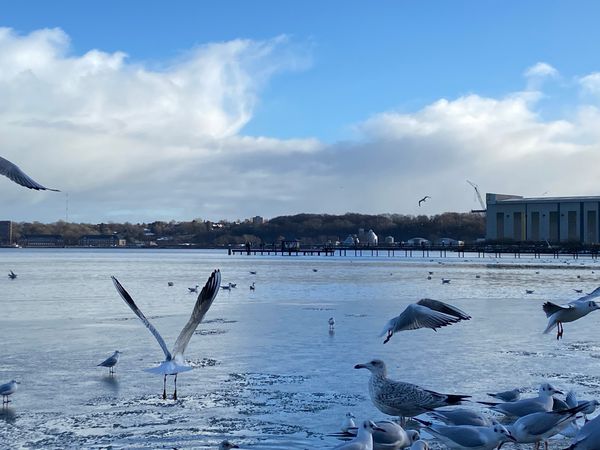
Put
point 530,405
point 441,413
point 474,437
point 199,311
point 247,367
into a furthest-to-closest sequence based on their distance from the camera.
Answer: point 247,367, point 199,311, point 530,405, point 441,413, point 474,437

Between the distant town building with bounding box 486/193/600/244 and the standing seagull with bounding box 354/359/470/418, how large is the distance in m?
109

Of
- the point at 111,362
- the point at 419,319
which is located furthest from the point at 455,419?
the point at 111,362

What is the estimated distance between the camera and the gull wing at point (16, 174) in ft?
38.0

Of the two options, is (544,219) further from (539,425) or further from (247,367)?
(539,425)

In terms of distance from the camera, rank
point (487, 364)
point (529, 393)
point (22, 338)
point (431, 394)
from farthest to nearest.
A: 1. point (22, 338)
2. point (487, 364)
3. point (529, 393)
4. point (431, 394)

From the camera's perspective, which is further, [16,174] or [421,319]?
[16,174]

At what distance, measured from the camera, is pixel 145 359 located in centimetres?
1334

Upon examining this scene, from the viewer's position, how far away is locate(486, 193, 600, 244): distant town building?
4409 inches

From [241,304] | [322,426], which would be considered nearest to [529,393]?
[322,426]

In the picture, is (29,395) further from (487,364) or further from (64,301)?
(64,301)

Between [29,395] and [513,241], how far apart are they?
11394 cm

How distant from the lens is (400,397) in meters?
8.21

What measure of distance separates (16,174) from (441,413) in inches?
297

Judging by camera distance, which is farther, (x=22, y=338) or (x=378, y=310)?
(x=378, y=310)
